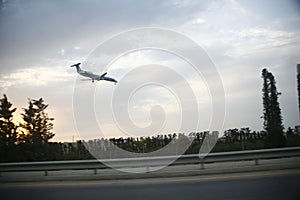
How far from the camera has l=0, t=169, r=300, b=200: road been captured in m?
6.98

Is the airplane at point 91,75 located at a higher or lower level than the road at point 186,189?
higher

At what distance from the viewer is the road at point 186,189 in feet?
22.9

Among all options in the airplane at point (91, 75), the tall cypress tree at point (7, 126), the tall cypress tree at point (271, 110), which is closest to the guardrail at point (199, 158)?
the airplane at point (91, 75)

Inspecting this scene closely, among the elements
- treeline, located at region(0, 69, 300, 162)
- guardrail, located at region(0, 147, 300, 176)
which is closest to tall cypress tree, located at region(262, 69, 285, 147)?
treeline, located at region(0, 69, 300, 162)

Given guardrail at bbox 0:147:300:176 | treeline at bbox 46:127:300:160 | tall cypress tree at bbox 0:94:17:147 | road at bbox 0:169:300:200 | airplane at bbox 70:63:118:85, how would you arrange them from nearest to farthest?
road at bbox 0:169:300:200, guardrail at bbox 0:147:300:176, airplane at bbox 70:63:118:85, treeline at bbox 46:127:300:160, tall cypress tree at bbox 0:94:17:147

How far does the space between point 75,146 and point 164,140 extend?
475 centimetres

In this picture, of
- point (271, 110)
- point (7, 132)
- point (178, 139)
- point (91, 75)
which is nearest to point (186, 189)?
point (91, 75)

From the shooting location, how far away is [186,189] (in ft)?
26.3

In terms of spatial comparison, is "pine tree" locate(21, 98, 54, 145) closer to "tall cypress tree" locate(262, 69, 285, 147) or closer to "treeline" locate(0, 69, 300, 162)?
"treeline" locate(0, 69, 300, 162)

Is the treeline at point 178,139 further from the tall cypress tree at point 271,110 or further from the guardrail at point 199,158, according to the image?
the guardrail at point 199,158

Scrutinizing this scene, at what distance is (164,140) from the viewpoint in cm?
1802

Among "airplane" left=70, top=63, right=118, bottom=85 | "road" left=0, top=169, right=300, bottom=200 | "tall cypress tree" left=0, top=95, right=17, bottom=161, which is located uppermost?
"airplane" left=70, top=63, right=118, bottom=85

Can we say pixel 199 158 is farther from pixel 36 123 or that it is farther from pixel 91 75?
pixel 36 123

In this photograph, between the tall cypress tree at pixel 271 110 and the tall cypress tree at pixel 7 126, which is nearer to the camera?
the tall cypress tree at pixel 271 110
